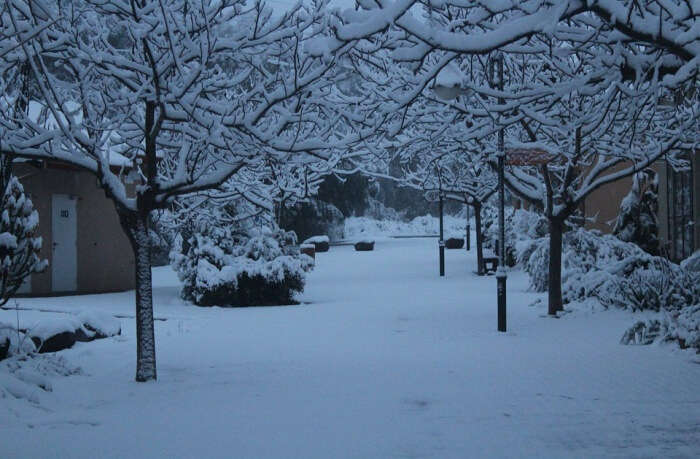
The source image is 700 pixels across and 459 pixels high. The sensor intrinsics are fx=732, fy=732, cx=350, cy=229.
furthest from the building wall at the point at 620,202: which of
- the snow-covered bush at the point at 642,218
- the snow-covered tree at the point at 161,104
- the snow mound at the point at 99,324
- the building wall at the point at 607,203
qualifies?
the snow mound at the point at 99,324

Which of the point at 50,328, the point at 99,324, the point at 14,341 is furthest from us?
the point at 99,324

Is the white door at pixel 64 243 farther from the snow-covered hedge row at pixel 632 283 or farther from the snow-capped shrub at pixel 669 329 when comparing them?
the snow-capped shrub at pixel 669 329

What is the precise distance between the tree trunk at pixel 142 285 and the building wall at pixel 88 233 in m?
10.7

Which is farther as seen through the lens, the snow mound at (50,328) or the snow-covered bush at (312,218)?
the snow-covered bush at (312,218)

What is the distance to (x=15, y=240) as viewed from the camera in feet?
27.0

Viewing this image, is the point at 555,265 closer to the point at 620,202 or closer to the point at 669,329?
the point at 669,329

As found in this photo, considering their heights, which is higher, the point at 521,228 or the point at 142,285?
the point at 521,228

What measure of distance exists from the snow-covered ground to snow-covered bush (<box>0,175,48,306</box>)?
1.30 m

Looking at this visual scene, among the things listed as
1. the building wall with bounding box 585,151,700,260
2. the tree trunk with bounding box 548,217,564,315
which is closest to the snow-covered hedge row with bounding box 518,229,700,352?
the tree trunk with bounding box 548,217,564,315

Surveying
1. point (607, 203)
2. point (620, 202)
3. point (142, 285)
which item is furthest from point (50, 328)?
point (607, 203)

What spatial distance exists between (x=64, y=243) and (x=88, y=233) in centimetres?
73

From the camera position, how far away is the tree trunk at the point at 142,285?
7.73 metres

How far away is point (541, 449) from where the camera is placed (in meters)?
5.32

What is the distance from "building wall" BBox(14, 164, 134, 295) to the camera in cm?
1758
